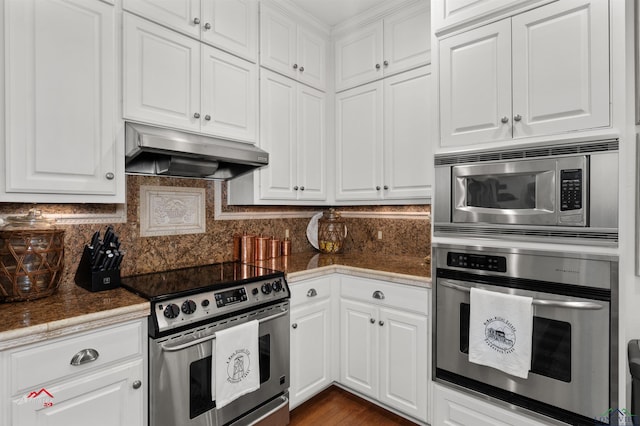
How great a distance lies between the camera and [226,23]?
218 centimetres

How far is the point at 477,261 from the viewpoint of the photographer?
5.98 ft

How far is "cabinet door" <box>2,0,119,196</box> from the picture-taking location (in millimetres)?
1416

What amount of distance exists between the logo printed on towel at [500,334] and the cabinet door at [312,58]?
7.01 feet

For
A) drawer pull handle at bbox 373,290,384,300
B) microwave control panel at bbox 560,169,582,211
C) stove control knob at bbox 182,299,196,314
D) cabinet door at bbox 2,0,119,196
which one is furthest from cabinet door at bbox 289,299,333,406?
microwave control panel at bbox 560,169,582,211

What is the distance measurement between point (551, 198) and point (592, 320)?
57cm

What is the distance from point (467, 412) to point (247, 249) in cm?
171

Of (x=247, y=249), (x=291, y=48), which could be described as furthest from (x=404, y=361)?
(x=291, y=48)

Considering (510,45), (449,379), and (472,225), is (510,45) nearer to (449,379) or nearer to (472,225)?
(472,225)

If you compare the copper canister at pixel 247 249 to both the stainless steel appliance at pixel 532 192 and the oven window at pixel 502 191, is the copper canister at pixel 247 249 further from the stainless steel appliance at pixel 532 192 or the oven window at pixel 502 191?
the oven window at pixel 502 191

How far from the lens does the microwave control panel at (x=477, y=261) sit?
5.74ft

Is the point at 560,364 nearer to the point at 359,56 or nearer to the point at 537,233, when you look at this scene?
the point at 537,233

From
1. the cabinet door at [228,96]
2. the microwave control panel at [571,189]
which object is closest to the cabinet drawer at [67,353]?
the cabinet door at [228,96]

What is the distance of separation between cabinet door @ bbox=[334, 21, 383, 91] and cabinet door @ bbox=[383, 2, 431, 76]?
7cm

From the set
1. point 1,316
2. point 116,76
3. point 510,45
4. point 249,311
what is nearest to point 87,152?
point 116,76
